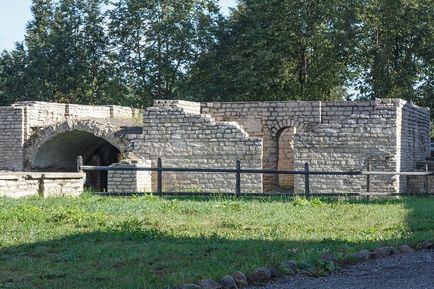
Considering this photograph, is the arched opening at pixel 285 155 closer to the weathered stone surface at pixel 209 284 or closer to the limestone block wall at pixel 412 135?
the limestone block wall at pixel 412 135

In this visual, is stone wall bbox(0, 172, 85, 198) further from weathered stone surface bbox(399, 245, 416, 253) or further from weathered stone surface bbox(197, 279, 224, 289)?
weathered stone surface bbox(197, 279, 224, 289)

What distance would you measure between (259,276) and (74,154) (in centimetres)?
2253

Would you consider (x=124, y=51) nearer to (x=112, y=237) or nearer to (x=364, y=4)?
(x=364, y=4)

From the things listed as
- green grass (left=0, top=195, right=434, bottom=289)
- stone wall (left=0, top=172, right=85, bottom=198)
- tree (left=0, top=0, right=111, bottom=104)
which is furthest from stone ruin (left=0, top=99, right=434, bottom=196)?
tree (left=0, top=0, right=111, bottom=104)

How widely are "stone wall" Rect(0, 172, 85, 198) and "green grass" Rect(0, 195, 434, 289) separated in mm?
1289

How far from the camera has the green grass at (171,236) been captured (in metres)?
7.38

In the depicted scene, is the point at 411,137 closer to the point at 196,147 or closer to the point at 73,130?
the point at 196,147

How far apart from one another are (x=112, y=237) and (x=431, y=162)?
16584 mm

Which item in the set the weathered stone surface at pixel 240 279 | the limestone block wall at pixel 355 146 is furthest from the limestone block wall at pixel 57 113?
the weathered stone surface at pixel 240 279

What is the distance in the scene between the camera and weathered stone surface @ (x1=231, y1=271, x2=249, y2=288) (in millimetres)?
6587

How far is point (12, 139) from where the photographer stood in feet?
85.3

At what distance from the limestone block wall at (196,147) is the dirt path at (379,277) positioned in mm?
13724

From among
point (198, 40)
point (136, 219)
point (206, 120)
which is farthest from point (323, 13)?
point (136, 219)

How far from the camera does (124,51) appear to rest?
132ft
